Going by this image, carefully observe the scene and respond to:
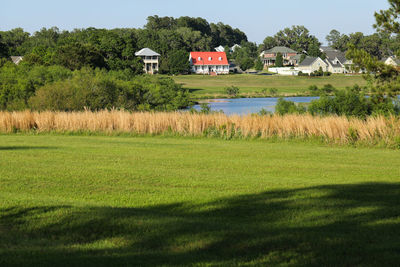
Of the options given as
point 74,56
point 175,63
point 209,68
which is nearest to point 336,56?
point 209,68

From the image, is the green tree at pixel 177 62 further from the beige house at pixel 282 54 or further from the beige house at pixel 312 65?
the beige house at pixel 282 54

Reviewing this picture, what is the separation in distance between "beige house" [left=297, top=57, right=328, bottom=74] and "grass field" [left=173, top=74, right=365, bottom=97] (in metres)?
12.1

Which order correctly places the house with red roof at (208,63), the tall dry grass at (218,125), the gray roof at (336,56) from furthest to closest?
1. the house with red roof at (208,63)
2. the gray roof at (336,56)
3. the tall dry grass at (218,125)

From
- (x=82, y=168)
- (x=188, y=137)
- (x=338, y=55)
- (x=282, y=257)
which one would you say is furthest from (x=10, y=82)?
(x=338, y=55)

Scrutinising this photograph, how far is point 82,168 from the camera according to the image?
1138 centimetres

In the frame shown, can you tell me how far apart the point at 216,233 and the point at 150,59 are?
113854 millimetres

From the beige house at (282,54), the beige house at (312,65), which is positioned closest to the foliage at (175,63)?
the beige house at (312,65)

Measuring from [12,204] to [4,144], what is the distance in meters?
9.00

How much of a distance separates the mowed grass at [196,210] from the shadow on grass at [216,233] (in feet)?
0.04

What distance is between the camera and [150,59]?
389 ft

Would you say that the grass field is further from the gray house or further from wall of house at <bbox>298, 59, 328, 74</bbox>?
the gray house

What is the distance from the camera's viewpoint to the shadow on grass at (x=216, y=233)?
5.43 metres

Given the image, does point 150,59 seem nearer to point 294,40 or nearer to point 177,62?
Answer: point 177,62

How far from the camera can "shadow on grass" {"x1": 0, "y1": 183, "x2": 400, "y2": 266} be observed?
543 cm
